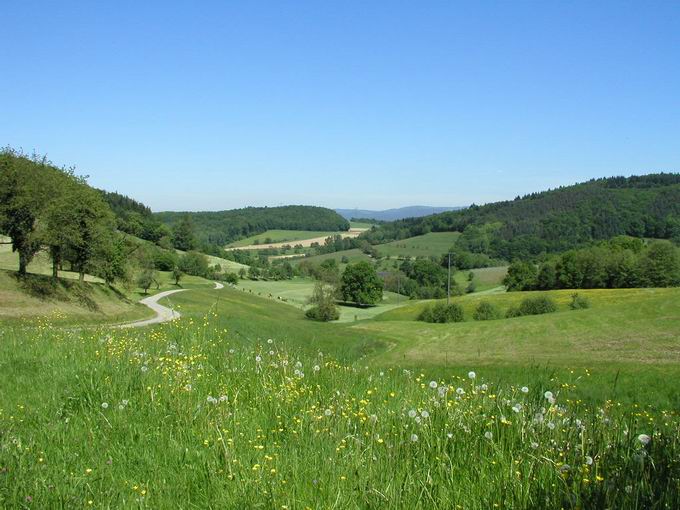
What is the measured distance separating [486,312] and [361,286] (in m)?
43.5

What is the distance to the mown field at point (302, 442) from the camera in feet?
11.7

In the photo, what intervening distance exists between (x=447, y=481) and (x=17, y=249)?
55436mm

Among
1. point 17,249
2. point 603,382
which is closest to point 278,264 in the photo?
point 17,249

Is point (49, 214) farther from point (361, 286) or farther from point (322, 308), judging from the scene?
point (361, 286)

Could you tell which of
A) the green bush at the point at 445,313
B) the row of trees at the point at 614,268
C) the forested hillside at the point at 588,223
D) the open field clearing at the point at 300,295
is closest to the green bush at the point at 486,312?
the green bush at the point at 445,313

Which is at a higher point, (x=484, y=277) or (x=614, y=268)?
(x=614, y=268)

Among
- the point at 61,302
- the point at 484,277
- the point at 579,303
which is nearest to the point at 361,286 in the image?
the point at 484,277

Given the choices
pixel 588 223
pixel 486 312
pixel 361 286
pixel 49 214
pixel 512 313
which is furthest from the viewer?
pixel 588 223

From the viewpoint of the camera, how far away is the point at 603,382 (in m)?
20.2

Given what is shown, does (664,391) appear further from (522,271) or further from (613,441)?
(522,271)

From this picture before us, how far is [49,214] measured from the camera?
4800cm

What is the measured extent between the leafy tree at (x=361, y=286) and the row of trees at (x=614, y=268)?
31.9 m

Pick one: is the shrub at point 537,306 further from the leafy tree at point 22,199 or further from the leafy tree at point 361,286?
the leafy tree at point 22,199

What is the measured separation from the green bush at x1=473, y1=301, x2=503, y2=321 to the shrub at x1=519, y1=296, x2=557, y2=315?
3328 mm
